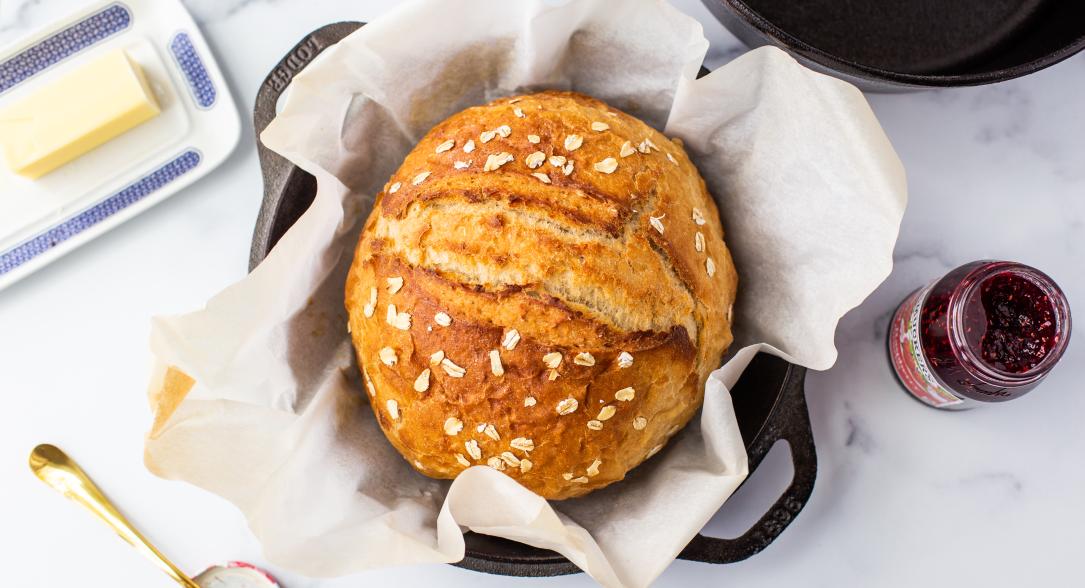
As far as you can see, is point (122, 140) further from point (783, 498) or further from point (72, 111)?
point (783, 498)

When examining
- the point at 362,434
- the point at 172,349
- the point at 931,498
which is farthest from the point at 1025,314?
the point at 172,349

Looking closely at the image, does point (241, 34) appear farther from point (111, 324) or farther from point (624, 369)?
point (624, 369)

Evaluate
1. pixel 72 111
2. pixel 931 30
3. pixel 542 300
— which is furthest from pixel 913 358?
pixel 72 111

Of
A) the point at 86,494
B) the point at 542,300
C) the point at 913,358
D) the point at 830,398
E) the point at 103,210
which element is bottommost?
the point at 86,494

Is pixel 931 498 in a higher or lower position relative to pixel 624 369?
lower

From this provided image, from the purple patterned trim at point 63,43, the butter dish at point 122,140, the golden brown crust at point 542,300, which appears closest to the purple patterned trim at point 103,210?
the butter dish at point 122,140

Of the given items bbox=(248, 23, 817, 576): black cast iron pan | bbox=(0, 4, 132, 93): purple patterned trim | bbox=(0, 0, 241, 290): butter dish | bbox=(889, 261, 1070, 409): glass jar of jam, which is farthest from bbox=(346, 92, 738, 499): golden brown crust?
bbox=(0, 4, 132, 93): purple patterned trim

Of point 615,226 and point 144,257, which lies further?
point 144,257
